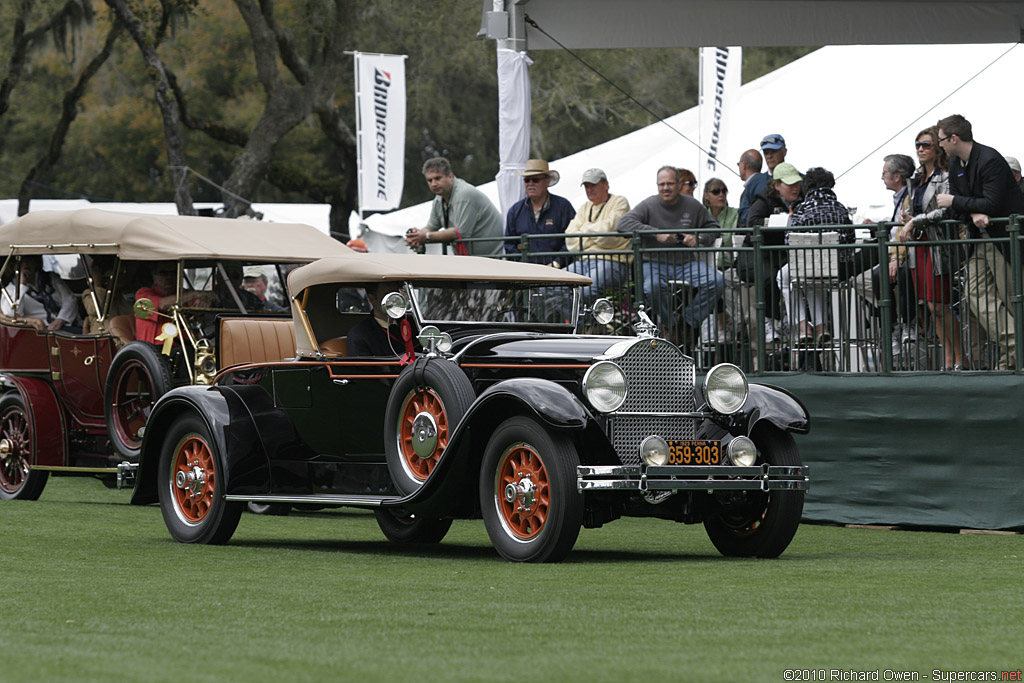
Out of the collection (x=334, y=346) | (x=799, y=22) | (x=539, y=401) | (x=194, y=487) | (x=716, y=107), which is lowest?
(x=194, y=487)

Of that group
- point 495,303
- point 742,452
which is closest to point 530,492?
point 742,452

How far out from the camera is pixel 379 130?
2661cm

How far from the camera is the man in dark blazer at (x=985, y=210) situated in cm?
1187

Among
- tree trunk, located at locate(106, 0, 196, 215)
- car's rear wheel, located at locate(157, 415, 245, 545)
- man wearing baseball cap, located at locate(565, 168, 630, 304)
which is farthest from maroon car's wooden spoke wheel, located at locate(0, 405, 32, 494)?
tree trunk, located at locate(106, 0, 196, 215)

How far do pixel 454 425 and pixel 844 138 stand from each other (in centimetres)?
1165

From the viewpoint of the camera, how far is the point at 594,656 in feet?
19.1

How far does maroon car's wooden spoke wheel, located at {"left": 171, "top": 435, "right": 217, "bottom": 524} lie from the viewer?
35.8 ft

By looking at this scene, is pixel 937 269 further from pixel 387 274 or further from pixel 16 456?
pixel 16 456

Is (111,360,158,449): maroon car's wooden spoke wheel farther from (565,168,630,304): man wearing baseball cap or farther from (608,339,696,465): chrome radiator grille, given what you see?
(608,339,696,465): chrome radiator grille

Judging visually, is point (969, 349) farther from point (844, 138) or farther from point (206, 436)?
point (844, 138)

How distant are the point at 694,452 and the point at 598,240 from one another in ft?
16.3

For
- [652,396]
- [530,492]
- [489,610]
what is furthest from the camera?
[652,396]

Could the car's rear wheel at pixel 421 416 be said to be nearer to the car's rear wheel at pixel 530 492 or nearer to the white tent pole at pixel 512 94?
the car's rear wheel at pixel 530 492

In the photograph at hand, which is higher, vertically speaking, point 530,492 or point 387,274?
point 387,274
